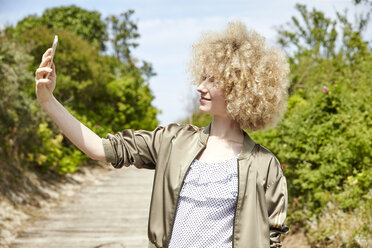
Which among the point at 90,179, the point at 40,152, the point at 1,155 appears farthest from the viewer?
the point at 90,179

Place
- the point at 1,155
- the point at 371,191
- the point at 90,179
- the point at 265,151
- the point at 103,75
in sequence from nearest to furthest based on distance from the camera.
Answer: the point at 265,151 < the point at 371,191 < the point at 1,155 < the point at 90,179 < the point at 103,75

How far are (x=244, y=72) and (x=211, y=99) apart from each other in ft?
0.64

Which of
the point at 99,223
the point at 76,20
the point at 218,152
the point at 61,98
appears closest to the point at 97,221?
the point at 99,223

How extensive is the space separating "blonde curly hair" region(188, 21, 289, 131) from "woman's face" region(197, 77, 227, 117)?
0.09 ft

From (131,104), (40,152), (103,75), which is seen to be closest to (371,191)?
(40,152)

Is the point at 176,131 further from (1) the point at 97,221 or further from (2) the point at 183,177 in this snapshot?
(1) the point at 97,221

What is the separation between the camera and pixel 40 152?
9219 millimetres

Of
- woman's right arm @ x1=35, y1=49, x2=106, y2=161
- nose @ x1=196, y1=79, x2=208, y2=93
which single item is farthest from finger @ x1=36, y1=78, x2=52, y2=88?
nose @ x1=196, y1=79, x2=208, y2=93

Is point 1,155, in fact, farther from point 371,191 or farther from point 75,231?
point 371,191

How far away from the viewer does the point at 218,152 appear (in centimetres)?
226

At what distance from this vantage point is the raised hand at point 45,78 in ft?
6.66

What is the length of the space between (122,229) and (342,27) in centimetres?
1187

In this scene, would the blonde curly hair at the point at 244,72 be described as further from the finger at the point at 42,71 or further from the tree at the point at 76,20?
the tree at the point at 76,20

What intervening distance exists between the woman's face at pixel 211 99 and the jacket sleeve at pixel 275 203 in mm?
355
